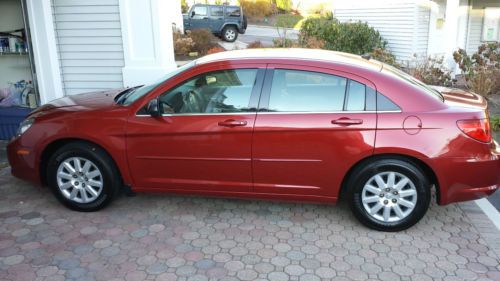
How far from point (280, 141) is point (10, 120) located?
15.8ft

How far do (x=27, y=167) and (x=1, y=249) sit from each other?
963mm

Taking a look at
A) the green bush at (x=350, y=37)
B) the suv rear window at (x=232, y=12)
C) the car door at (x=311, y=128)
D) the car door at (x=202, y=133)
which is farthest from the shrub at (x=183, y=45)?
the car door at (x=311, y=128)

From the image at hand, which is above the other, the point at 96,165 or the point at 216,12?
the point at 216,12

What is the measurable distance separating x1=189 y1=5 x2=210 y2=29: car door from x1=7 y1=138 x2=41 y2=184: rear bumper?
20.8 meters

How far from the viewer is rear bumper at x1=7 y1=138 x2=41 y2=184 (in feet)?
15.0

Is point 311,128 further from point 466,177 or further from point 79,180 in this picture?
point 79,180

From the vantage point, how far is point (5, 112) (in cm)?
688

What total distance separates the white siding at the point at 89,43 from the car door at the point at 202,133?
Answer: 3.38 m

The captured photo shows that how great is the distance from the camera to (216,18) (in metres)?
24.7

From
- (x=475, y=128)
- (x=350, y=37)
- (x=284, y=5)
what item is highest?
(x=284, y=5)

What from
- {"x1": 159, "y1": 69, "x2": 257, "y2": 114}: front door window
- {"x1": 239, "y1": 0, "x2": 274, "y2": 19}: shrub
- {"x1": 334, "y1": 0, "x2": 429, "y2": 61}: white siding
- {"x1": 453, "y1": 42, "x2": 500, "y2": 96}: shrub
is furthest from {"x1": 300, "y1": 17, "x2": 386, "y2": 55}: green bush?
{"x1": 239, "y1": 0, "x2": 274, "y2": 19}: shrub

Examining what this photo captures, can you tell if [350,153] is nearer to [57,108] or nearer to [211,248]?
[211,248]

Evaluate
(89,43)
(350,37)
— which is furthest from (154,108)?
(350,37)

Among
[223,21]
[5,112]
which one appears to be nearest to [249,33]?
[223,21]
